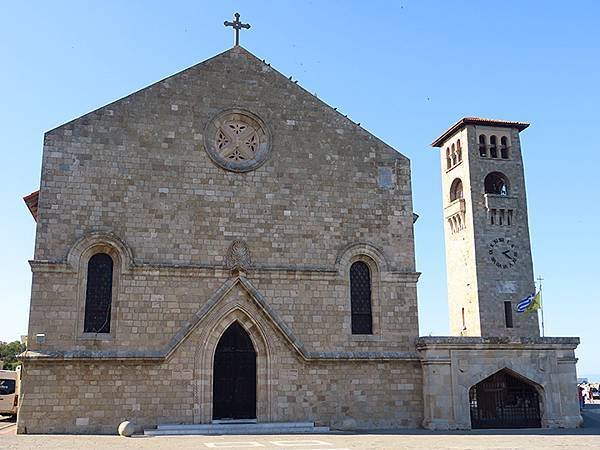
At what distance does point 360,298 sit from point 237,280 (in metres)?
4.00

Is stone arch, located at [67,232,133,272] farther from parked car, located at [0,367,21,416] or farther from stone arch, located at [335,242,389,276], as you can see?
parked car, located at [0,367,21,416]

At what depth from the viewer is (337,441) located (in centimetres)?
1470

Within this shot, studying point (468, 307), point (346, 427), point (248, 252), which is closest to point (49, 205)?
point (248, 252)

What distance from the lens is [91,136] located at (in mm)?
18766

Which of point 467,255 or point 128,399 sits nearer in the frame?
point 128,399

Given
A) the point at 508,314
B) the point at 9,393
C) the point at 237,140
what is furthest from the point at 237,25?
the point at 508,314

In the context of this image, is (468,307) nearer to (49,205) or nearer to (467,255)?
(467,255)

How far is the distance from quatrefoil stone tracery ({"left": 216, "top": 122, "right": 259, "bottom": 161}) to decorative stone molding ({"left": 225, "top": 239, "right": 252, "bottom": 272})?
2799 millimetres

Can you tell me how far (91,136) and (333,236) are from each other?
25.6 feet

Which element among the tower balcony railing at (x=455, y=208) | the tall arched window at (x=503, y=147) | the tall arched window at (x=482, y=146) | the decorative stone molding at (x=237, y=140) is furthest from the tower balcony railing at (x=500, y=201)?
the decorative stone molding at (x=237, y=140)

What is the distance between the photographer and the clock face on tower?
39.6 meters

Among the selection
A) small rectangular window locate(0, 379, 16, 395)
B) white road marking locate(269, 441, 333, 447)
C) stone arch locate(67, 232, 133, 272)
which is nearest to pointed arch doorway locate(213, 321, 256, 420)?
stone arch locate(67, 232, 133, 272)

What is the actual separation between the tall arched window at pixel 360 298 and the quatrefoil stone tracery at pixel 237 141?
4.85 meters

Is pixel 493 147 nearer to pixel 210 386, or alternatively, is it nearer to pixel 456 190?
pixel 456 190
